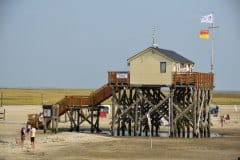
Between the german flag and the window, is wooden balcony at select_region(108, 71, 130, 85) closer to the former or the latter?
the window

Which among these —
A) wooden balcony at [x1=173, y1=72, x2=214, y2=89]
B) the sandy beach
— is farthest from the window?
the sandy beach

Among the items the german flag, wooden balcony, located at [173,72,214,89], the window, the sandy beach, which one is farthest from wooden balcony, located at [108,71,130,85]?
the german flag

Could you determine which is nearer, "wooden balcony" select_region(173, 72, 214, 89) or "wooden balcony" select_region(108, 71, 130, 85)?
"wooden balcony" select_region(173, 72, 214, 89)

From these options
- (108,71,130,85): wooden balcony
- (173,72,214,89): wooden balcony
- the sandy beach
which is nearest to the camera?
the sandy beach

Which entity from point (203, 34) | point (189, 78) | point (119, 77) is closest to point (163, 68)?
point (189, 78)

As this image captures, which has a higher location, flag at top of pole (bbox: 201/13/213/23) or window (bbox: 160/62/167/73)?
flag at top of pole (bbox: 201/13/213/23)

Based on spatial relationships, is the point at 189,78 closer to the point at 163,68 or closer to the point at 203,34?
the point at 163,68

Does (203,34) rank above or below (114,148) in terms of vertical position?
above

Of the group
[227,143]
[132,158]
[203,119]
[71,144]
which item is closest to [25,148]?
[71,144]

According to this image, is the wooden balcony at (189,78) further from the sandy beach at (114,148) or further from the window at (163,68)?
the sandy beach at (114,148)

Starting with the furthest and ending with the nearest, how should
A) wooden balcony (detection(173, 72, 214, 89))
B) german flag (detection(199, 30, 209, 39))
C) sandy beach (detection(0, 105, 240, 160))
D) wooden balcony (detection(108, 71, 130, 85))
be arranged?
german flag (detection(199, 30, 209, 39)) < wooden balcony (detection(108, 71, 130, 85)) < wooden balcony (detection(173, 72, 214, 89)) < sandy beach (detection(0, 105, 240, 160))

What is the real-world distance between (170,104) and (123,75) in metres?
4.04

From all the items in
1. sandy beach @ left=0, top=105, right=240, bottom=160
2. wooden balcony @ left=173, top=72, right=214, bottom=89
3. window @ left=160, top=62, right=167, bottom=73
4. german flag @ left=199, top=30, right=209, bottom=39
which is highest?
german flag @ left=199, top=30, right=209, bottom=39

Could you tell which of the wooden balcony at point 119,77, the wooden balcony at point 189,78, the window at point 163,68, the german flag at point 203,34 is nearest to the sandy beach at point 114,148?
the wooden balcony at point 189,78
